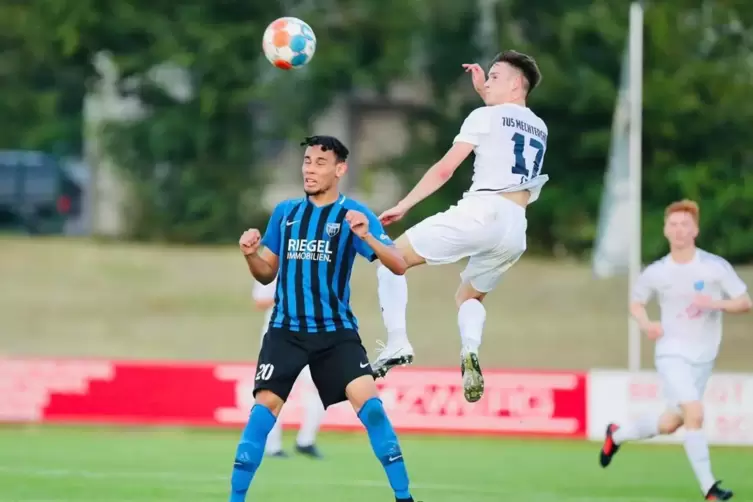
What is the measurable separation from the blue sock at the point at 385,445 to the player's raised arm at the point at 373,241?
0.72 m

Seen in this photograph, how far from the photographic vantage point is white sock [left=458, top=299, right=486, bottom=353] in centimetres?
896

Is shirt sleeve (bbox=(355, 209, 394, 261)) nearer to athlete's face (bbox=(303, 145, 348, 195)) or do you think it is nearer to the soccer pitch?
athlete's face (bbox=(303, 145, 348, 195))

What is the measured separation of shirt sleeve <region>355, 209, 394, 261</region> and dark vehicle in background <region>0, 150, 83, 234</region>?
23.3 m

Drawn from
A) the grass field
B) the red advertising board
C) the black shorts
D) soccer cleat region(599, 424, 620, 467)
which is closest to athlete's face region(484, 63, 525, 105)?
the black shorts

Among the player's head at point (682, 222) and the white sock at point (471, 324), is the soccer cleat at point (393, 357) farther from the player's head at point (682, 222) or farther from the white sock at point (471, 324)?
the player's head at point (682, 222)

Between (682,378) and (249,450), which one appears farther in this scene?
(682,378)

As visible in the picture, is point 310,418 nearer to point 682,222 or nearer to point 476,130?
point 682,222

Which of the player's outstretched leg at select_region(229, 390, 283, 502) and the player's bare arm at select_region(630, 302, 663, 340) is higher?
the player's bare arm at select_region(630, 302, 663, 340)

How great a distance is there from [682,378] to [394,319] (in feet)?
9.05

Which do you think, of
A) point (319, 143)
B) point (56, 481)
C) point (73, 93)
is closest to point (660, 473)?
point (56, 481)

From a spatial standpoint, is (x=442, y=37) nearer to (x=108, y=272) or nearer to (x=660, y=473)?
(x=108, y=272)

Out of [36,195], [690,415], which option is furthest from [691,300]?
[36,195]

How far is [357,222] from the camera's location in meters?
7.55

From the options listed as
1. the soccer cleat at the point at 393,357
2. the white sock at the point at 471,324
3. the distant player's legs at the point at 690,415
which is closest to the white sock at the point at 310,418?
the distant player's legs at the point at 690,415
